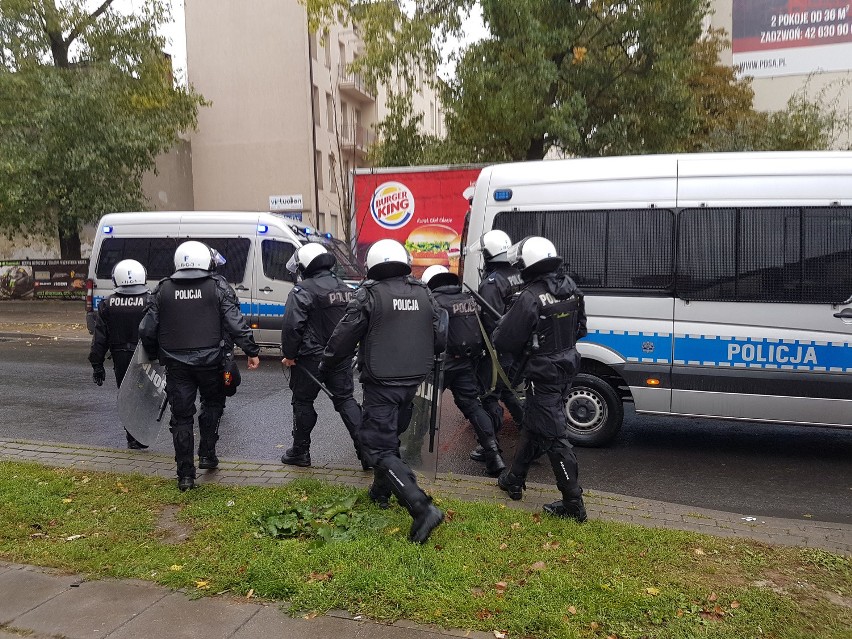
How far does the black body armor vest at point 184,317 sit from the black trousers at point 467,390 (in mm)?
1909

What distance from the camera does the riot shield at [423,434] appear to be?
5059mm

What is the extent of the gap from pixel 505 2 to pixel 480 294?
10186 millimetres

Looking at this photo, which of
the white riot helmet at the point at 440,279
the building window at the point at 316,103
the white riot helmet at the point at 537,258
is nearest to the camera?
the white riot helmet at the point at 537,258

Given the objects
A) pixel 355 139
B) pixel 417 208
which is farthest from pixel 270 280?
pixel 355 139

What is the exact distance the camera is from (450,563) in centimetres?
393

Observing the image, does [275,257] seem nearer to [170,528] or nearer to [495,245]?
[495,245]

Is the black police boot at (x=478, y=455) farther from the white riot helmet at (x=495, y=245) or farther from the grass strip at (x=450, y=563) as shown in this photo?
the white riot helmet at (x=495, y=245)

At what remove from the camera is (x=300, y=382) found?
19.5 feet

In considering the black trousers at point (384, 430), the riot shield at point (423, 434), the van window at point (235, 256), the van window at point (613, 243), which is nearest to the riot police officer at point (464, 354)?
the riot shield at point (423, 434)

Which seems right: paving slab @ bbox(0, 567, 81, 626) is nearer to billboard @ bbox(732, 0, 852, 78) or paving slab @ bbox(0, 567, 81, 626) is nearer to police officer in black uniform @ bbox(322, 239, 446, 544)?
police officer in black uniform @ bbox(322, 239, 446, 544)

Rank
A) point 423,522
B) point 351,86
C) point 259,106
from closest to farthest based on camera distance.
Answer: point 423,522, point 259,106, point 351,86

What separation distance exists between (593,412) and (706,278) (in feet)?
5.00

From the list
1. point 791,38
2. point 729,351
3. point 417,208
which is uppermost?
point 791,38

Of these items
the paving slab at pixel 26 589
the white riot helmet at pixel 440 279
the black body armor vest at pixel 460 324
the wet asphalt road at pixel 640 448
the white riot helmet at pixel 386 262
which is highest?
the white riot helmet at pixel 386 262
